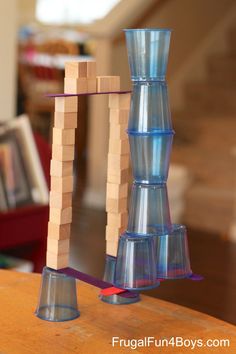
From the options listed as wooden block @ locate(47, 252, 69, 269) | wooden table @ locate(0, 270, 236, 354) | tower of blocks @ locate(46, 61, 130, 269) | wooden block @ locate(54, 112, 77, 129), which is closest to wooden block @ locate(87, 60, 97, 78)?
tower of blocks @ locate(46, 61, 130, 269)

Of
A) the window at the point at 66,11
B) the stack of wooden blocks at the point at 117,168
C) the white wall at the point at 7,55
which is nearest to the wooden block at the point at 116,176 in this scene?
the stack of wooden blocks at the point at 117,168

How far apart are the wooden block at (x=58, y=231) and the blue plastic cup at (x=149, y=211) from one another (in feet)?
0.47

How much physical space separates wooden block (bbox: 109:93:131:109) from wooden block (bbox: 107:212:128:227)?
0.88 ft

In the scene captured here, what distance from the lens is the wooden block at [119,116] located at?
6.40ft

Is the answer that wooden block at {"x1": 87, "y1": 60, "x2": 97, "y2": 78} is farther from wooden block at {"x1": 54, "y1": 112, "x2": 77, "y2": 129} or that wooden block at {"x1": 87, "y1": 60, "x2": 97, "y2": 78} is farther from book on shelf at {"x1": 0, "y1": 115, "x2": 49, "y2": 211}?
book on shelf at {"x1": 0, "y1": 115, "x2": 49, "y2": 211}

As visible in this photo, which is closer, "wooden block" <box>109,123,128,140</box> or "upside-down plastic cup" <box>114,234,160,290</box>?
"upside-down plastic cup" <box>114,234,160,290</box>

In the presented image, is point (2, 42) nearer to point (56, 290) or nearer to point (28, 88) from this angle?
point (56, 290)

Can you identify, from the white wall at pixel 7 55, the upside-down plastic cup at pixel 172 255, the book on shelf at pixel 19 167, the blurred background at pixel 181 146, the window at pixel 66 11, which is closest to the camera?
the upside-down plastic cup at pixel 172 255

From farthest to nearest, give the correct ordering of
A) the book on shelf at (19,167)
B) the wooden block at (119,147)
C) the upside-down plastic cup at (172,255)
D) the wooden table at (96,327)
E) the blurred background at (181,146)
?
the blurred background at (181,146) → the book on shelf at (19,167) → the wooden block at (119,147) → the upside-down plastic cup at (172,255) → the wooden table at (96,327)

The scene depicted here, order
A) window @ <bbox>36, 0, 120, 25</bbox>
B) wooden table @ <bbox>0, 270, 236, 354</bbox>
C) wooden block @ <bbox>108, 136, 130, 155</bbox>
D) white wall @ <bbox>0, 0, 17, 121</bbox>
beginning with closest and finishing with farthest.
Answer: wooden table @ <bbox>0, 270, 236, 354</bbox>
wooden block @ <bbox>108, 136, 130, 155</bbox>
white wall @ <bbox>0, 0, 17, 121</bbox>
window @ <bbox>36, 0, 120, 25</bbox>

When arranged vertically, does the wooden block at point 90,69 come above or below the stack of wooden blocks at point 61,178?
above

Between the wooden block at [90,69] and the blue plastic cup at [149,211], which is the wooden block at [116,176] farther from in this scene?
the wooden block at [90,69]

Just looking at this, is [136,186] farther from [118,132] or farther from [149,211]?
[118,132]

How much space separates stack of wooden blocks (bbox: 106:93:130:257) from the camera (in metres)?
1.95
